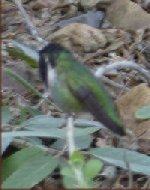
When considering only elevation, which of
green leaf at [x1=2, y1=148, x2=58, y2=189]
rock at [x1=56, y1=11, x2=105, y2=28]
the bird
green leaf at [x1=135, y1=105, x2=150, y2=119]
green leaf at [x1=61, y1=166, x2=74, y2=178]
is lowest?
green leaf at [x1=2, y1=148, x2=58, y2=189]

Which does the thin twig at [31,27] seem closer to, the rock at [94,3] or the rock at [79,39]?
the rock at [79,39]

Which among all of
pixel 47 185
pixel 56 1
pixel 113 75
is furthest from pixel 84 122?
pixel 56 1

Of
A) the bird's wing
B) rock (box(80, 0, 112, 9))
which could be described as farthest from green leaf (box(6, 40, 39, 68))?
rock (box(80, 0, 112, 9))

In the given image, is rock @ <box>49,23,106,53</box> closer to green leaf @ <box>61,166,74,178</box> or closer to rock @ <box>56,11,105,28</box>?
rock @ <box>56,11,105,28</box>

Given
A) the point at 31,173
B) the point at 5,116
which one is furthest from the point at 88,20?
the point at 31,173

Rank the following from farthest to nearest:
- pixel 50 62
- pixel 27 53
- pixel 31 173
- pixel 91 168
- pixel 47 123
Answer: pixel 27 53 → pixel 47 123 → pixel 50 62 → pixel 31 173 → pixel 91 168

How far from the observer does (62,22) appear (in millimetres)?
4594

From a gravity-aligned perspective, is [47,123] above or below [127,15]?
below

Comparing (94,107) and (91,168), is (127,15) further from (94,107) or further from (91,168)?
(91,168)

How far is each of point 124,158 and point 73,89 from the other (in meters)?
0.28

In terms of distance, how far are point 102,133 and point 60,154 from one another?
35.4 inches

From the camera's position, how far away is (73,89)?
232 centimetres

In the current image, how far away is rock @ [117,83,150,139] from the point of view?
315cm

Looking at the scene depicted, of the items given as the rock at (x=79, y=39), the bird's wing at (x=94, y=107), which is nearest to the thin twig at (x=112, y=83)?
the rock at (x=79, y=39)
